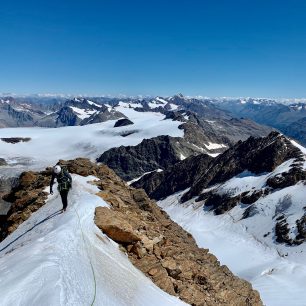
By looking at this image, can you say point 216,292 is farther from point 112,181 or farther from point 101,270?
point 112,181

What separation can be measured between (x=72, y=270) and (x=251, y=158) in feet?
420

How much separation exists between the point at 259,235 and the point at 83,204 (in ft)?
238

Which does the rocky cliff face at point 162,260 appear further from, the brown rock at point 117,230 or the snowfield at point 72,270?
the snowfield at point 72,270

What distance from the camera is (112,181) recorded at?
35.2m

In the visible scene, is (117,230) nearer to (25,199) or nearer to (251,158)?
(25,199)

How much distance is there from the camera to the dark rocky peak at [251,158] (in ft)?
415

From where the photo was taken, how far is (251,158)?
13712 cm

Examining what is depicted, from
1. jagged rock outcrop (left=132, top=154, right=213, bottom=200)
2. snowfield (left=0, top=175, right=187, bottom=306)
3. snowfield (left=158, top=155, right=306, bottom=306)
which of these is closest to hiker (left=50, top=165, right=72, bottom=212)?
snowfield (left=0, top=175, right=187, bottom=306)

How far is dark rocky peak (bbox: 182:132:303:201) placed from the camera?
127 meters

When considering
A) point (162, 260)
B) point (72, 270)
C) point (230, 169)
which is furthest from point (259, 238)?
point (72, 270)

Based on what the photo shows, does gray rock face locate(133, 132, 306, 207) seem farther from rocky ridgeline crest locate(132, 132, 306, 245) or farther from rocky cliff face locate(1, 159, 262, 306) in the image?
rocky cliff face locate(1, 159, 262, 306)

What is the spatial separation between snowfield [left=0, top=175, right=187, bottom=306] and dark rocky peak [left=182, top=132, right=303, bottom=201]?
107747mm

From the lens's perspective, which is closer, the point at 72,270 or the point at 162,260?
the point at 72,270

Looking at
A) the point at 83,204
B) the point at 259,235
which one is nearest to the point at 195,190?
the point at 259,235
